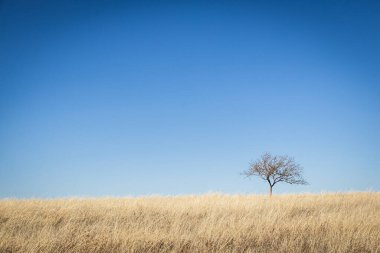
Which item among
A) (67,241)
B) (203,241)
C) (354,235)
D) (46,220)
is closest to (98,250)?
(67,241)

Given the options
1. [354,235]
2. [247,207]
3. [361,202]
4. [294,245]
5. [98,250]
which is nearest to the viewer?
[98,250]

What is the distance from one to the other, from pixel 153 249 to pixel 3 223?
22.4ft

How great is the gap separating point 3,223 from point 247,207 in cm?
1012

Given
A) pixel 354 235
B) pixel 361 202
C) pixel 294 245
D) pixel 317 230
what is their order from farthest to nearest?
pixel 361 202 → pixel 317 230 → pixel 354 235 → pixel 294 245

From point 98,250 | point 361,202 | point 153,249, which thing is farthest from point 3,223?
point 361,202

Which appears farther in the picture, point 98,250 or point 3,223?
point 3,223

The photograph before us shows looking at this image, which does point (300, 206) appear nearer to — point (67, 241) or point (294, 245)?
point (294, 245)

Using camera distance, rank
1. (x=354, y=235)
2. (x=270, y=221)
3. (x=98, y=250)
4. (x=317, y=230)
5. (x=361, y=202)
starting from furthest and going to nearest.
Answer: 1. (x=361, y=202)
2. (x=270, y=221)
3. (x=317, y=230)
4. (x=354, y=235)
5. (x=98, y=250)

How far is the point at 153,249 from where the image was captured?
7.89 metres

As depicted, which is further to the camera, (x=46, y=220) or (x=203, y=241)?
(x=46, y=220)

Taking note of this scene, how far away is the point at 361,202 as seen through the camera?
18.7m

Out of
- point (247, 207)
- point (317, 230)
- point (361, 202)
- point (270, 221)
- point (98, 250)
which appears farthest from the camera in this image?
point (361, 202)

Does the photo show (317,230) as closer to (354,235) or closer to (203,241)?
(354,235)

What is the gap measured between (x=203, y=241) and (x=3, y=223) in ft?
24.6
